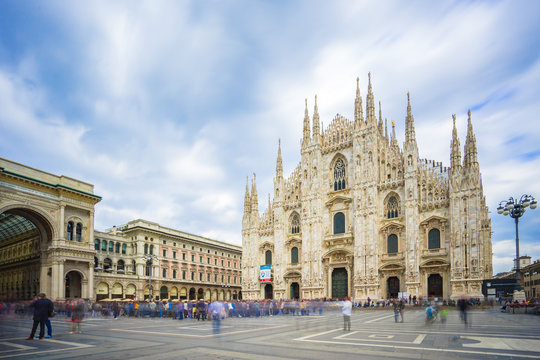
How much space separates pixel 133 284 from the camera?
56.8 meters

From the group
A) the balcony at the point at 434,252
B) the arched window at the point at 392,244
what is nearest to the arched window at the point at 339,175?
the arched window at the point at 392,244

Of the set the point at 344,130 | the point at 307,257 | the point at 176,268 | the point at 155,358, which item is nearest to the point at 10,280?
the point at 176,268

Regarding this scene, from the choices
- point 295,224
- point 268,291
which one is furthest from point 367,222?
point 268,291

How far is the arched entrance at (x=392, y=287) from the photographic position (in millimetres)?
42013

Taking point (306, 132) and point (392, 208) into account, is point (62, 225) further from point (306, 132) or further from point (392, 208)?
point (392, 208)

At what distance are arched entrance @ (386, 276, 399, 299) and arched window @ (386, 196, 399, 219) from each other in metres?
6.40

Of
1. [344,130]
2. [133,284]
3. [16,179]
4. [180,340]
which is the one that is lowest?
[133,284]

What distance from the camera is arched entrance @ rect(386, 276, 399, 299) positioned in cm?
4201

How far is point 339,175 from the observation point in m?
48.5

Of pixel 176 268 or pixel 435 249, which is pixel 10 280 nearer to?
pixel 176 268

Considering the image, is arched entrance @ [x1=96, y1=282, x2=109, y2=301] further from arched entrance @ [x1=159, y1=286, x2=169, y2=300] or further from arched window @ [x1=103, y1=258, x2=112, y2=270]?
arched entrance @ [x1=159, y1=286, x2=169, y2=300]

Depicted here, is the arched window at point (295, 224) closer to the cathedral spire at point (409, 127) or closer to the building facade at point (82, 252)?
the cathedral spire at point (409, 127)

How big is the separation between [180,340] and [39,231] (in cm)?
3488

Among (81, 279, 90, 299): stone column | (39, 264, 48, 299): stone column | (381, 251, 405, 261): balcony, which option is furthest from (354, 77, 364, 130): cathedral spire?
(39, 264, 48, 299): stone column
